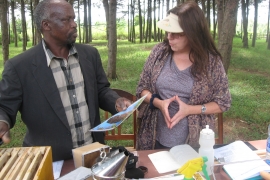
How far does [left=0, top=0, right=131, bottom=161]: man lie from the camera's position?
2.04 metres

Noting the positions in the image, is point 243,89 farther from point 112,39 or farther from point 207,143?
point 207,143

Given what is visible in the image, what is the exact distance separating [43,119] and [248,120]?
4.40m

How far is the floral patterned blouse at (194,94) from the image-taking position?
2.30m

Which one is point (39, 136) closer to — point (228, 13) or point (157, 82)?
point (157, 82)

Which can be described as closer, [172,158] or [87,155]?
[87,155]

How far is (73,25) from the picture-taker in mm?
2104

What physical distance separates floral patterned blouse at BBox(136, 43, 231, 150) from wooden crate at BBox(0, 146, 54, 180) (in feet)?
3.92

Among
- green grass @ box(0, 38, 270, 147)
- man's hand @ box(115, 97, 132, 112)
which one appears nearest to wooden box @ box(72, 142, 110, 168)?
man's hand @ box(115, 97, 132, 112)

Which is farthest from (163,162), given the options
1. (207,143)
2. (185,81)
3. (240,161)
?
(185,81)

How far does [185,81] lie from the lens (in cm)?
233

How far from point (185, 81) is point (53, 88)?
3.42ft

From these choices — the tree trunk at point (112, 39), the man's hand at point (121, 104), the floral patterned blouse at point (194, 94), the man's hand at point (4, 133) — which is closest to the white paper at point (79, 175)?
the man's hand at point (4, 133)

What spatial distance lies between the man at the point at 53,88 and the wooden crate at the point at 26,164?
646mm

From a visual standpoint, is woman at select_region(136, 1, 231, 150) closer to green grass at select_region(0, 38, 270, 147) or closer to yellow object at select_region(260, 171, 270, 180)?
yellow object at select_region(260, 171, 270, 180)
